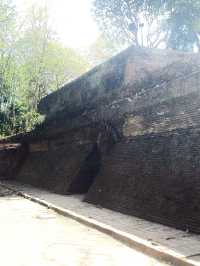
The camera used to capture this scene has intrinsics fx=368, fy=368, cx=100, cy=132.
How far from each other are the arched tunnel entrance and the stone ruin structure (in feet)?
0.14

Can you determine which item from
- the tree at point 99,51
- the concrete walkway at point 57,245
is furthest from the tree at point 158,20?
the concrete walkway at point 57,245

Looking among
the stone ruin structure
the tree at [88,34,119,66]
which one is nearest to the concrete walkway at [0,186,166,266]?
the stone ruin structure

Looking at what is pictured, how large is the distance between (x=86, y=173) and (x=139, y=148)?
4.85 metres

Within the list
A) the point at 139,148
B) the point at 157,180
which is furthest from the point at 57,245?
the point at 139,148

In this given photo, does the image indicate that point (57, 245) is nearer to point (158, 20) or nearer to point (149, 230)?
point (149, 230)

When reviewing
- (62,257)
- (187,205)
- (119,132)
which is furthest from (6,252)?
(119,132)

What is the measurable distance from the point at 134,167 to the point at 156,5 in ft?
79.8

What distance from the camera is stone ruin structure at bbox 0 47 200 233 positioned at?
880 centimetres

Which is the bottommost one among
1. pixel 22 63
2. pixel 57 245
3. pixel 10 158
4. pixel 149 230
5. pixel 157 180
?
pixel 57 245

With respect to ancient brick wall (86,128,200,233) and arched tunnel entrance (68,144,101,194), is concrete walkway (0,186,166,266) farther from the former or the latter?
arched tunnel entrance (68,144,101,194)

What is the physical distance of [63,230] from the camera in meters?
9.01

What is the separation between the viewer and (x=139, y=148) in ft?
36.9

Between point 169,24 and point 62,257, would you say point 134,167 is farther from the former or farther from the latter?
point 169,24

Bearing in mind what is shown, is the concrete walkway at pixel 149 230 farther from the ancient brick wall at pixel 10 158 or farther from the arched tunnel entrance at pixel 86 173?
the ancient brick wall at pixel 10 158
